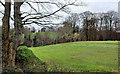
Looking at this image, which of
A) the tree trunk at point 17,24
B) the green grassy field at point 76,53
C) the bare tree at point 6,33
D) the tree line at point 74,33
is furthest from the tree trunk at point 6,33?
the green grassy field at point 76,53

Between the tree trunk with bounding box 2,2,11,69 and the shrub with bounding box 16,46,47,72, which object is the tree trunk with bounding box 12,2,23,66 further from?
the shrub with bounding box 16,46,47,72

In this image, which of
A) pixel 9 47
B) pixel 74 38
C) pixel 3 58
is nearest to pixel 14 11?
pixel 9 47

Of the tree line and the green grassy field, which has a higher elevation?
the tree line

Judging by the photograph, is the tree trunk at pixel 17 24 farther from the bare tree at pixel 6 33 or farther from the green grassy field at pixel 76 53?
the green grassy field at pixel 76 53

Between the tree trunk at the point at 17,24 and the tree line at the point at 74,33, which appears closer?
the tree trunk at the point at 17,24

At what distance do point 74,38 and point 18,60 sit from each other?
322cm

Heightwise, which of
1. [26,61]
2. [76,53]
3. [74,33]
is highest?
[74,33]

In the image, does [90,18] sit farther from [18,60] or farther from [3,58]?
[3,58]

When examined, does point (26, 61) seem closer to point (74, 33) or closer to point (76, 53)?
point (74, 33)

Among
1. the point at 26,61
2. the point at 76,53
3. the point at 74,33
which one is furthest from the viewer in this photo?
the point at 76,53

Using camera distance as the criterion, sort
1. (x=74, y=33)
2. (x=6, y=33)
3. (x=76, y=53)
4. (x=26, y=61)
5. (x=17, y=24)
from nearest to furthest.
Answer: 1. (x=6, y=33)
2. (x=17, y=24)
3. (x=26, y=61)
4. (x=74, y=33)
5. (x=76, y=53)

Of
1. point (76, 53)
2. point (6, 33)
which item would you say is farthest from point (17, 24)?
point (76, 53)

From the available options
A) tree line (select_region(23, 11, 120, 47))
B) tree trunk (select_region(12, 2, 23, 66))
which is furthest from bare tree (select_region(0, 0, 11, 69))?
tree line (select_region(23, 11, 120, 47))

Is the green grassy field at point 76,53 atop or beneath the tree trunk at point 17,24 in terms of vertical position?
beneath
